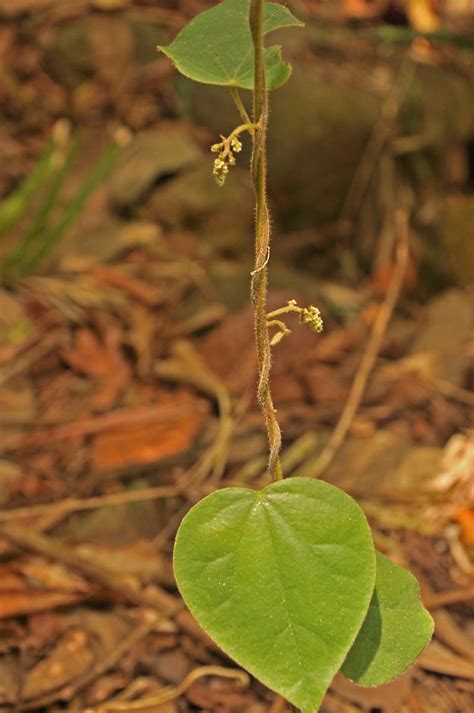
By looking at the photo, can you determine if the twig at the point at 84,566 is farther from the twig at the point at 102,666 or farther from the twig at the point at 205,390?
the twig at the point at 205,390

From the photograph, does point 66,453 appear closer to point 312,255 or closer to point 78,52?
point 312,255

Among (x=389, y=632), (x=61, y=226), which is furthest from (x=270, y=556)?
(x=61, y=226)

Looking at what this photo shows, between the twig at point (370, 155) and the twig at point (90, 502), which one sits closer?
the twig at point (90, 502)

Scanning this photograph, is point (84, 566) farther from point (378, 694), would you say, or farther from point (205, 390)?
point (205, 390)

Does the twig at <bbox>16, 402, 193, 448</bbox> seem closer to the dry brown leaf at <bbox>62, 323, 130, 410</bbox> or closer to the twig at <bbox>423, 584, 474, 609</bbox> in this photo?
the dry brown leaf at <bbox>62, 323, 130, 410</bbox>

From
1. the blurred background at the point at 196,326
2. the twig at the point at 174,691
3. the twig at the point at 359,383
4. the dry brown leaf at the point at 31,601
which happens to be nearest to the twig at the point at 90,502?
the blurred background at the point at 196,326

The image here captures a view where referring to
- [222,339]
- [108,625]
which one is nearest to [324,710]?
[108,625]
